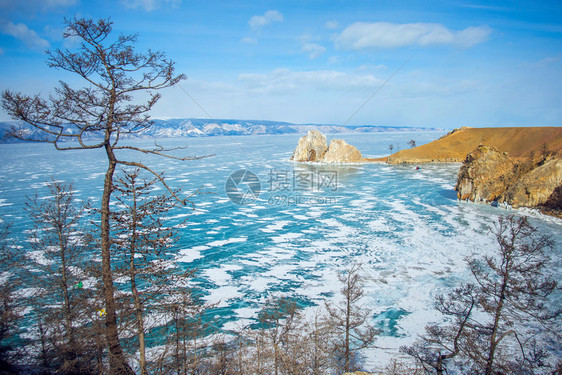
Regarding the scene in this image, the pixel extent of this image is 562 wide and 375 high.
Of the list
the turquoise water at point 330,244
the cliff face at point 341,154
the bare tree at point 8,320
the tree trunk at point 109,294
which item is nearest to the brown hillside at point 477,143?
the cliff face at point 341,154

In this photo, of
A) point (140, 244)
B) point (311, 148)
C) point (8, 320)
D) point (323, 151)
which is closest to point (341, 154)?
point (323, 151)

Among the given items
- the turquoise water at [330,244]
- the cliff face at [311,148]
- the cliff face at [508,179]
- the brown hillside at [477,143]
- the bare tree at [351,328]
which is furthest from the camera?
the cliff face at [311,148]

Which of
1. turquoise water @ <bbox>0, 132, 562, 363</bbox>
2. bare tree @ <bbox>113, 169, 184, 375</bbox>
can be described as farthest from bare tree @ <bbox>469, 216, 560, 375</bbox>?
bare tree @ <bbox>113, 169, 184, 375</bbox>

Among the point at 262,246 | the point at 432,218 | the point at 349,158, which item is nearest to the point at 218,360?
the point at 262,246

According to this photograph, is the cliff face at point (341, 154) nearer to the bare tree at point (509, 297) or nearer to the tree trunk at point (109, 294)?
the bare tree at point (509, 297)

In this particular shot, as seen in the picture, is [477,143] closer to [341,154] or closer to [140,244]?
[341,154]

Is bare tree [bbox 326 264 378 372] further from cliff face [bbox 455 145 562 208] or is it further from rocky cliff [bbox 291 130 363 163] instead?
rocky cliff [bbox 291 130 363 163]
